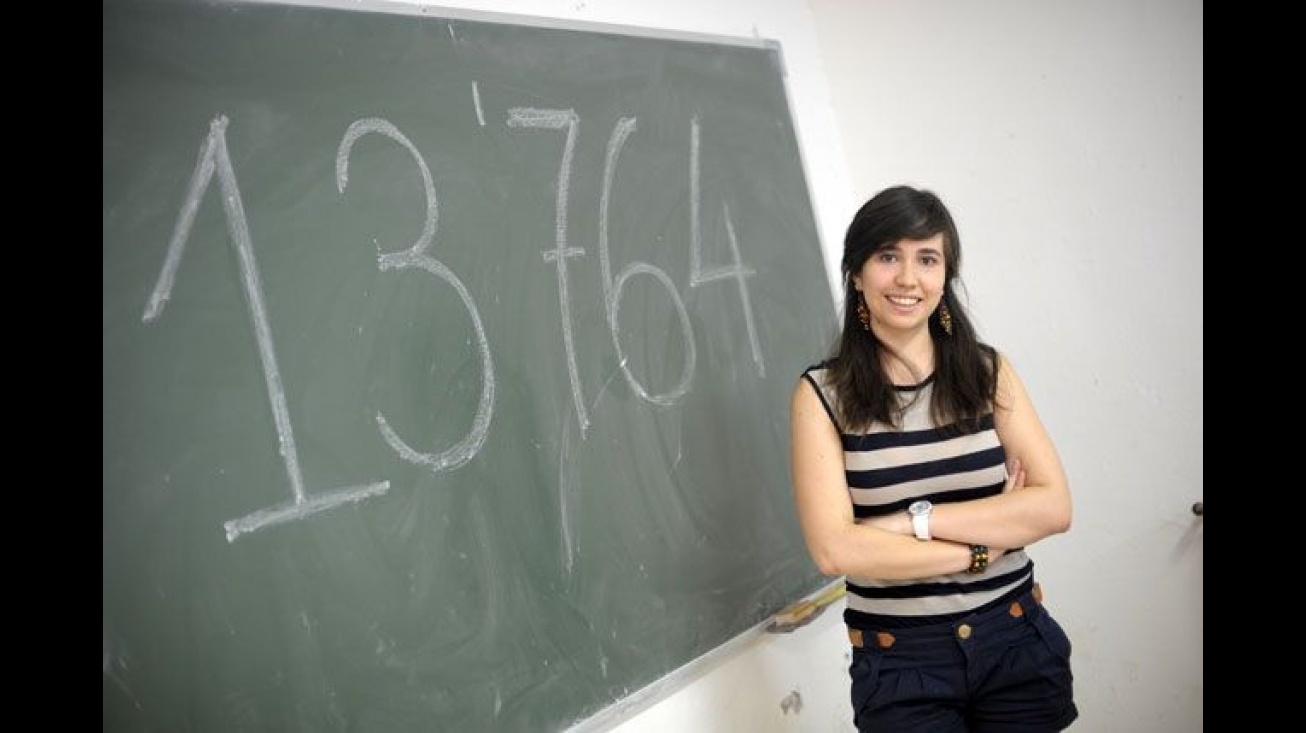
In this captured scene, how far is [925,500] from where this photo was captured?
6.18ft

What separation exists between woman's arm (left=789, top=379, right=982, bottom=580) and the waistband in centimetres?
10

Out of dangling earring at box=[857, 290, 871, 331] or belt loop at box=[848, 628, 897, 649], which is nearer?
belt loop at box=[848, 628, 897, 649]

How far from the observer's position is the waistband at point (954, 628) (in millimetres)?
1822

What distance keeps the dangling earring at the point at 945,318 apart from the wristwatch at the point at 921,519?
37 cm

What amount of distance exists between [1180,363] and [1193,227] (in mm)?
366

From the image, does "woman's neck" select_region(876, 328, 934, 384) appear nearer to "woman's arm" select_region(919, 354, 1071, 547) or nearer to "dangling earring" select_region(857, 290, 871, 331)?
"dangling earring" select_region(857, 290, 871, 331)

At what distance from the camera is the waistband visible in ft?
5.98

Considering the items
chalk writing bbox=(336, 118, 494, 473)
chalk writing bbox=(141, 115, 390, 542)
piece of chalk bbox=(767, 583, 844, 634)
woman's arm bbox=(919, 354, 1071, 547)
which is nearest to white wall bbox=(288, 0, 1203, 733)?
piece of chalk bbox=(767, 583, 844, 634)

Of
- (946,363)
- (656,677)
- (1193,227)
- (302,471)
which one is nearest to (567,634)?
(656,677)

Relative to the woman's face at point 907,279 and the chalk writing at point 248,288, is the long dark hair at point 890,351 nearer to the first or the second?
the woman's face at point 907,279

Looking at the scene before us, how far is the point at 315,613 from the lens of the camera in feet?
5.00

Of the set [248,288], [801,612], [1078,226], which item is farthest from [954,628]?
[1078,226]

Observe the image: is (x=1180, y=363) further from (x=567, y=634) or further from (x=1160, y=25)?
(x=567, y=634)

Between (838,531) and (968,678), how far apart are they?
35 centimetres
